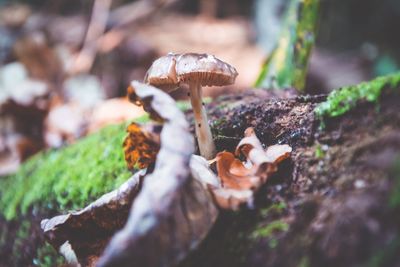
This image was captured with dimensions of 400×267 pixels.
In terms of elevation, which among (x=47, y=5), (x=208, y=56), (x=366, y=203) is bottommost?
(x=366, y=203)

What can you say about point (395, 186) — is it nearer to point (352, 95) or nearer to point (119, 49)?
point (352, 95)

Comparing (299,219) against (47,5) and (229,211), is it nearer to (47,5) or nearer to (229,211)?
(229,211)

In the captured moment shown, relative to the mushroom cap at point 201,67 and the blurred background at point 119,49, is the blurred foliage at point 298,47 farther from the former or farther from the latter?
the mushroom cap at point 201,67

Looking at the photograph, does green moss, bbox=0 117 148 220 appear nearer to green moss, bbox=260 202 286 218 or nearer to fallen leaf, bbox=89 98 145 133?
green moss, bbox=260 202 286 218

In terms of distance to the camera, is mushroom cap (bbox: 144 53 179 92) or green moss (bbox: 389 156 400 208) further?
mushroom cap (bbox: 144 53 179 92)

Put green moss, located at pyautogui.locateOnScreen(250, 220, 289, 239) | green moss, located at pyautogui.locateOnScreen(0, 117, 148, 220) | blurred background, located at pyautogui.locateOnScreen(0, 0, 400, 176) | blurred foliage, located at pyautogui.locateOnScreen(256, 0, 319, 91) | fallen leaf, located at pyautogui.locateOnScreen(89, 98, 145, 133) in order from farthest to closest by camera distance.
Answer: blurred background, located at pyautogui.locateOnScreen(0, 0, 400, 176)
fallen leaf, located at pyautogui.locateOnScreen(89, 98, 145, 133)
blurred foliage, located at pyautogui.locateOnScreen(256, 0, 319, 91)
green moss, located at pyautogui.locateOnScreen(0, 117, 148, 220)
green moss, located at pyautogui.locateOnScreen(250, 220, 289, 239)

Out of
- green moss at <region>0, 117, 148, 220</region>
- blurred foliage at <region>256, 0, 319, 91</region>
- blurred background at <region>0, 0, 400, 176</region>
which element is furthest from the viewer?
blurred background at <region>0, 0, 400, 176</region>

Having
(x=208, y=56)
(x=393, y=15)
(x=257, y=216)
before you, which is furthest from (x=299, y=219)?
(x=393, y=15)

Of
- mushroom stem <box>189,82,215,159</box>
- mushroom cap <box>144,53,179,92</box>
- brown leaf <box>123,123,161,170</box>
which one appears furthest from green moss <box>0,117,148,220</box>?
mushroom cap <box>144,53,179,92</box>
